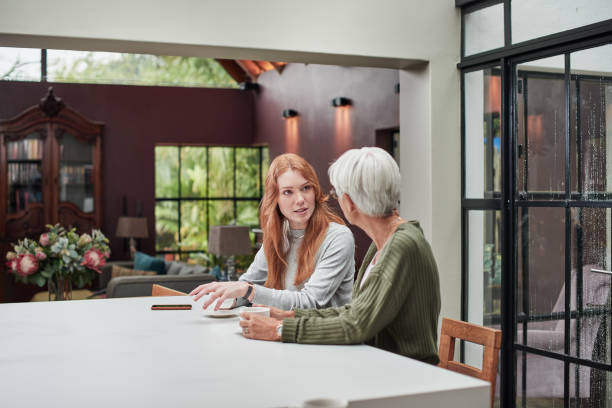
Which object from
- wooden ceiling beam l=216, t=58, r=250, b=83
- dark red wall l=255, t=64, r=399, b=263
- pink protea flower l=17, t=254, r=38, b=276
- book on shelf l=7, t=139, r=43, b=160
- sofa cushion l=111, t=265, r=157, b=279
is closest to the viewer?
pink protea flower l=17, t=254, r=38, b=276

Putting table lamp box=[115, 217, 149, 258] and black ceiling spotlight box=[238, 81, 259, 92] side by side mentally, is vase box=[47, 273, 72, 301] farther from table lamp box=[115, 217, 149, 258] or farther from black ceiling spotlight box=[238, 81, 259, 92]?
black ceiling spotlight box=[238, 81, 259, 92]

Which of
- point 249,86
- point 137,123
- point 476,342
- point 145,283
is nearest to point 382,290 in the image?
point 476,342

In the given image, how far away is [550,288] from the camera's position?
11.6ft

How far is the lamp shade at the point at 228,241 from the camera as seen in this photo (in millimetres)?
6371

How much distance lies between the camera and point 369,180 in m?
1.75

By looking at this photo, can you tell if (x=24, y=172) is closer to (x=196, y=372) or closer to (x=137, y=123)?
(x=137, y=123)

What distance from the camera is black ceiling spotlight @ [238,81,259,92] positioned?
10461 mm

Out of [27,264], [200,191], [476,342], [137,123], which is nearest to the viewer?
[476,342]

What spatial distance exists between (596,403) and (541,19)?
198 centimetres

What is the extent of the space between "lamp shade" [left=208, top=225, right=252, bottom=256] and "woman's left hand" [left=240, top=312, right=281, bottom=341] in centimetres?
452

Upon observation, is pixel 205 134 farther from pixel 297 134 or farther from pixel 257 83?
pixel 297 134

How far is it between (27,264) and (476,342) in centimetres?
335

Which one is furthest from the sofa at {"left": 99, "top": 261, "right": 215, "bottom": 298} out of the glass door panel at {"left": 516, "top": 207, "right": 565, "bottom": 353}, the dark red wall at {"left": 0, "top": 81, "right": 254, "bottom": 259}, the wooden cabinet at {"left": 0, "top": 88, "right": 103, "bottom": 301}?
the dark red wall at {"left": 0, "top": 81, "right": 254, "bottom": 259}

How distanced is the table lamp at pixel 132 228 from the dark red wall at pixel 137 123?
318mm
